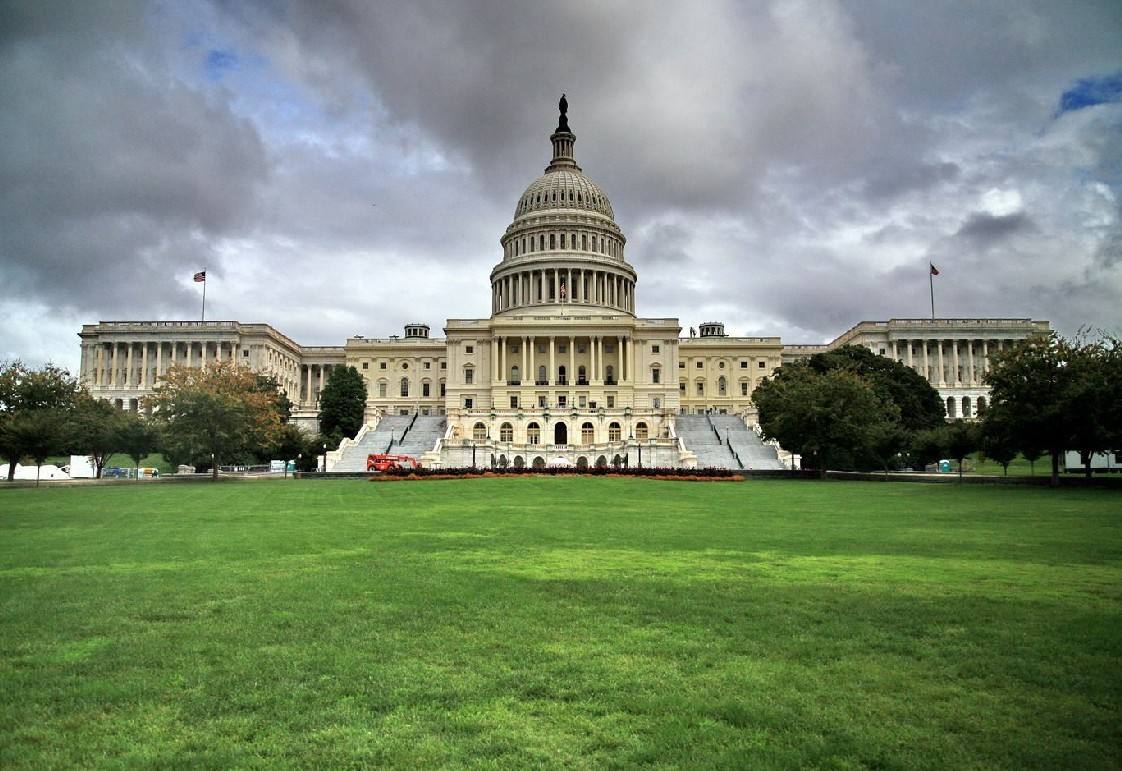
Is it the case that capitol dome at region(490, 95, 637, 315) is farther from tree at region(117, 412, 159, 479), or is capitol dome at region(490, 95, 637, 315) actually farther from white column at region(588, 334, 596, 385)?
tree at region(117, 412, 159, 479)

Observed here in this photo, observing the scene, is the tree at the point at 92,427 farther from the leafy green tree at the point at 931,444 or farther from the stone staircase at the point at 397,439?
the leafy green tree at the point at 931,444

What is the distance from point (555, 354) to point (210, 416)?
62.5 m

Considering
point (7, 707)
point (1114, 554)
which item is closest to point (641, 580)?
point (7, 707)

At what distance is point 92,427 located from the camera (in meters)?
60.2

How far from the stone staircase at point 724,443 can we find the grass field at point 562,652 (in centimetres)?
5782

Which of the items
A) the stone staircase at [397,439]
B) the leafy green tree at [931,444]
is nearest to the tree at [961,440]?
the leafy green tree at [931,444]

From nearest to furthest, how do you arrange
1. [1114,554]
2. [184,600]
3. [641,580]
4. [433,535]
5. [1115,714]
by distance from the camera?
[1115,714]
[184,600]
[641,580]
[1114,554]
[433,535]

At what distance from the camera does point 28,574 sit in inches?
622

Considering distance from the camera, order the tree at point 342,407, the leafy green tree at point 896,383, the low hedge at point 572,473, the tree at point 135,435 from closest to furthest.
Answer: the low hedge at point 572,473 < the tree at point 135,435 < the leafy green tree at point 896,383 < the tree at point 342,407

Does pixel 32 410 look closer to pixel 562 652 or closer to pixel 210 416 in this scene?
pixel 210 416

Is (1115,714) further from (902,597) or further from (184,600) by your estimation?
(184,600)

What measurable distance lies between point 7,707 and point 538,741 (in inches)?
211

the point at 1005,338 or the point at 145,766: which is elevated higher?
the point at 1005,338

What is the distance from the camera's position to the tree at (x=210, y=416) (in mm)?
59312
